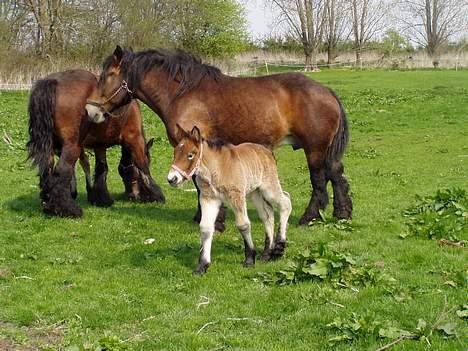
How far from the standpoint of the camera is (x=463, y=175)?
13812 millimetres

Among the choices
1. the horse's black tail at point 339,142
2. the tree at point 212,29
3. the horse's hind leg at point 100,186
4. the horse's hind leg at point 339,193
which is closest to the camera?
the horse's black tail at point 339,142

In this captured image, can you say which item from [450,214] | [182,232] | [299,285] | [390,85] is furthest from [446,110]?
[299,285]

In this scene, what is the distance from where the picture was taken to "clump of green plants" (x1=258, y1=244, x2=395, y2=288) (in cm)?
640

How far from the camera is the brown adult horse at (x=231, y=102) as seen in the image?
916 cm

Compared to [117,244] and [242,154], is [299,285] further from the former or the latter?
[117,244]

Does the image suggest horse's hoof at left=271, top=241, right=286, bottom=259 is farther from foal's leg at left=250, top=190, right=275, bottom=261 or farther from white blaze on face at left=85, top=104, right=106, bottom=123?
white blaze on face at left=85, top=104, right=106, bottom=123

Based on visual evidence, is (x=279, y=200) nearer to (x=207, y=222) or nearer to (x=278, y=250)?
(x=278, y=250)

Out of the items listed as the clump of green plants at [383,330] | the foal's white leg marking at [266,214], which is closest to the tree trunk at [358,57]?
the foal's white leg marking at [266,214]

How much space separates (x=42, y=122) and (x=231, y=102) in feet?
10.2

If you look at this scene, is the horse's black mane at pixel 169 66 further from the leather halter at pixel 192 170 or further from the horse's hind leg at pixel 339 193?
the leather halter at pixel 192 170

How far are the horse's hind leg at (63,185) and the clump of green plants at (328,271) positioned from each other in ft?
14.1

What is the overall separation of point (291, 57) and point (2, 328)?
6245cm

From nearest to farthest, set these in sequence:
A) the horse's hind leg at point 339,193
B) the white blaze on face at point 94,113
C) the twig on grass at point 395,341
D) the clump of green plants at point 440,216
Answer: the twig on grass at point 395,341 < the clump of green plants at point 440,216 < the white blaze on face at point 94,113 < the horse's hind leg at point 339,193

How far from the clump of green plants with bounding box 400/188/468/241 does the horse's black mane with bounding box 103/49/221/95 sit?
12.7ft
